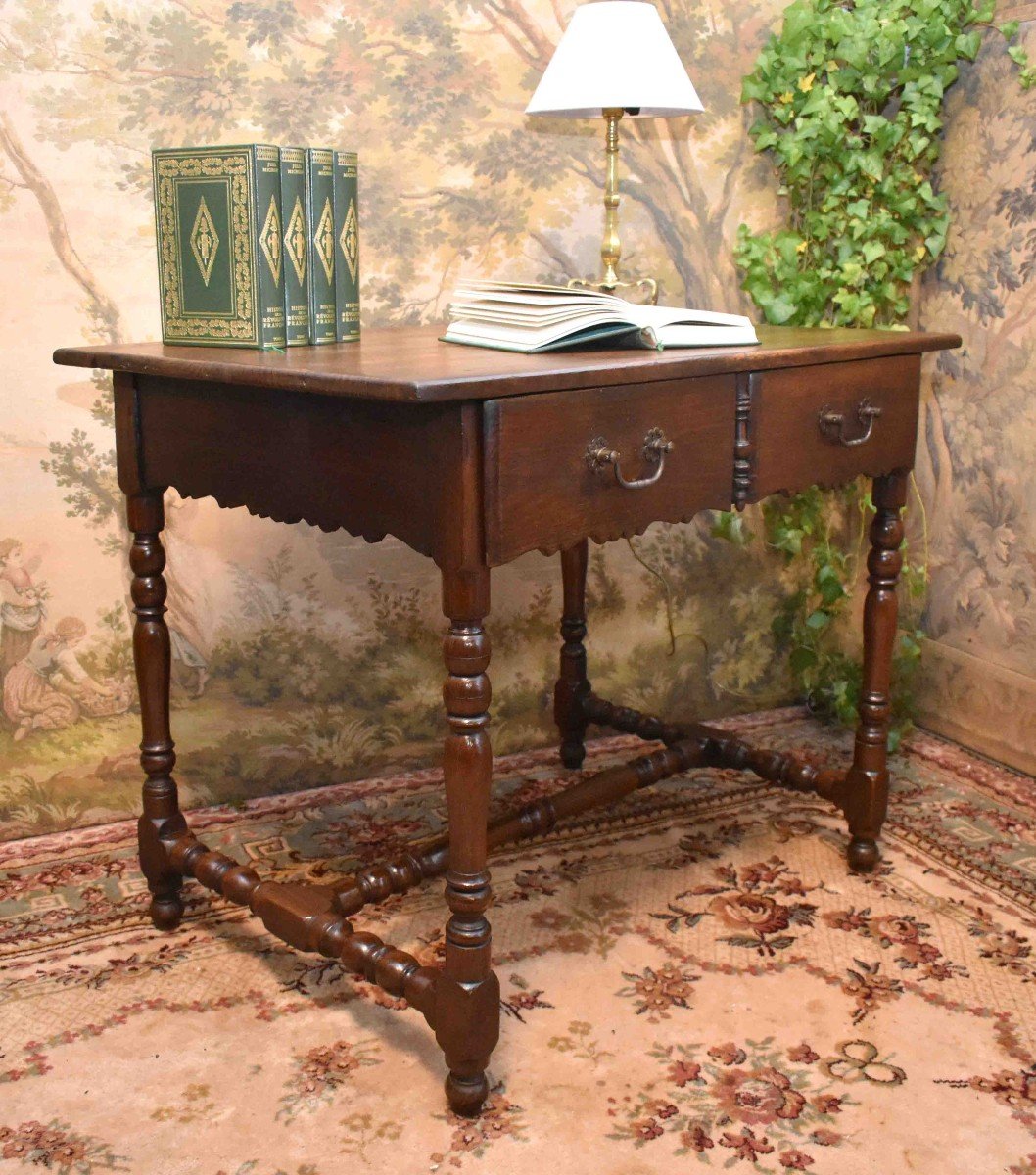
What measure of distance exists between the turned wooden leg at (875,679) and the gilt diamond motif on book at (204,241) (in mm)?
1285

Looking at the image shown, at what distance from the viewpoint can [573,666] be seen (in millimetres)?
3014

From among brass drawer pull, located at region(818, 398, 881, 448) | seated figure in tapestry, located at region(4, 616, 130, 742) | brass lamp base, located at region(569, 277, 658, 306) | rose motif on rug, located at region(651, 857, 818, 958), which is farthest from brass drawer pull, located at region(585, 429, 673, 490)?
seated figure in tapestry, located at region(4, 616, 130, 742)

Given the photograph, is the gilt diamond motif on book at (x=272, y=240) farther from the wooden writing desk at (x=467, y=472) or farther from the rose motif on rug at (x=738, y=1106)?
the rose motif on rug at (x=738, y=1106)

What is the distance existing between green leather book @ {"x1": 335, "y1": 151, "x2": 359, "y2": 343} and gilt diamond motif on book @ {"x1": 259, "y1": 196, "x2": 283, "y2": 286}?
0.13 m

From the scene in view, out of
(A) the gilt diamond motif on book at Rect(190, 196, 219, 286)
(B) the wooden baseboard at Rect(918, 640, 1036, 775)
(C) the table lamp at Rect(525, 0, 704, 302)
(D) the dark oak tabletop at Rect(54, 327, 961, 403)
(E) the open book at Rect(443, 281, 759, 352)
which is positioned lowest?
(B) the wooden baseboard at Rect(918, 640, 1036, 775)

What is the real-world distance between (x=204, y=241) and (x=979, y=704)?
85.1 inches

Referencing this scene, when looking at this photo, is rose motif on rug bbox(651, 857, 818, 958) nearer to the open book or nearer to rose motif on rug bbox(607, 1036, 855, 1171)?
rose motif on rug bbox(607, 1036, 855, 1171)

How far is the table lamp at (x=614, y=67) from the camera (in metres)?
2.42

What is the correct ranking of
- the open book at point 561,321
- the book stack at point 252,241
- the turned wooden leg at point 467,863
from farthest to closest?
the book stack at point 252,241 → the open book at point 561,321 → the turned wooden leg at point 467,863

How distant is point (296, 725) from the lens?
2865 mm

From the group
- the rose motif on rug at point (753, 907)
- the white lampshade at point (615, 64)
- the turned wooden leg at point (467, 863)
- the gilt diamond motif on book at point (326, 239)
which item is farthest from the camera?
the white lampshade at point (615, 64)

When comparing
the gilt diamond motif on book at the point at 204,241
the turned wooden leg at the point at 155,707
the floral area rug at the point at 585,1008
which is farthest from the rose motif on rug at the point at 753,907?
the gilt diamond motif on book at the point at 204,241

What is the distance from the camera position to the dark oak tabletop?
156 centimetres

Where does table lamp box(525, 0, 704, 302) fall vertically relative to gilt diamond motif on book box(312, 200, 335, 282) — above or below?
above
